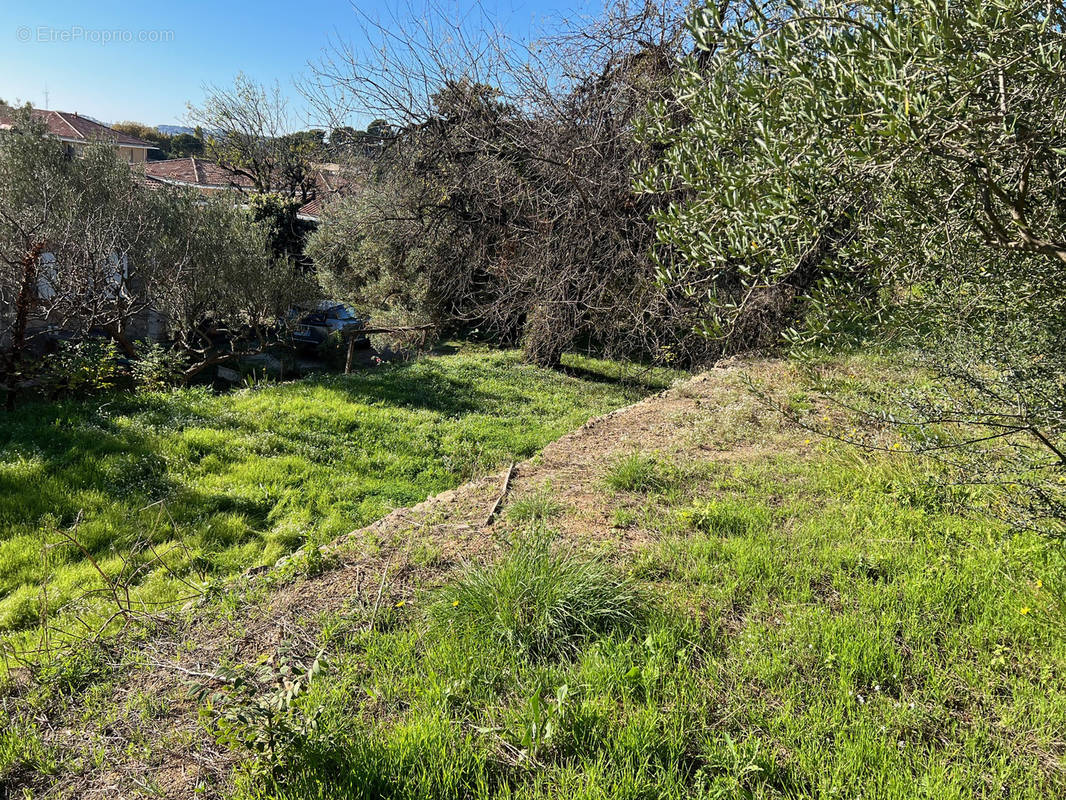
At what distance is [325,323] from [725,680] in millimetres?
19420

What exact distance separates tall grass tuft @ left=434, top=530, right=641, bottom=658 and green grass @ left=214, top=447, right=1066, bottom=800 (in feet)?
0.04

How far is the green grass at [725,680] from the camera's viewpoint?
2223 millimetres

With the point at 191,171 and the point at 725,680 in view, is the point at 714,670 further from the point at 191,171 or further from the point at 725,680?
the point at 191,171

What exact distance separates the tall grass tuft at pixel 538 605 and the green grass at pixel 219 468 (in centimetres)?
232

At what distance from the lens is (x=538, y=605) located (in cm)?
313

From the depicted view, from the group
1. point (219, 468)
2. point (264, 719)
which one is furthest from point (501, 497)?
point (219, 468)

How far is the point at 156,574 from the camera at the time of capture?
14.9 feet

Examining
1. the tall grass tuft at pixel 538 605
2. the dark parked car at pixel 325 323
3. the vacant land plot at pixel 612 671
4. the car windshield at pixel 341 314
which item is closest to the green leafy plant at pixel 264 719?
the vacant land plot at pixel 612 671

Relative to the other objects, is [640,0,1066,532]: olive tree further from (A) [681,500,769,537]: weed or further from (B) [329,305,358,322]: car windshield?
(B) [329,305,358,322]: car windshield

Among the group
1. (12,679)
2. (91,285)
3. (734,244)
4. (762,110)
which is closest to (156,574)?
(12,679)

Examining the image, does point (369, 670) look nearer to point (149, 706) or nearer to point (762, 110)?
point (149, 706)

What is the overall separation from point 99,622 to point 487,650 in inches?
103

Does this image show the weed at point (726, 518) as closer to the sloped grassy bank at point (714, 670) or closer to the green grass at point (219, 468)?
the sloped grassy bank at point (714, 670)

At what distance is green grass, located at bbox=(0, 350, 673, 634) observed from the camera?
15.6 ft
